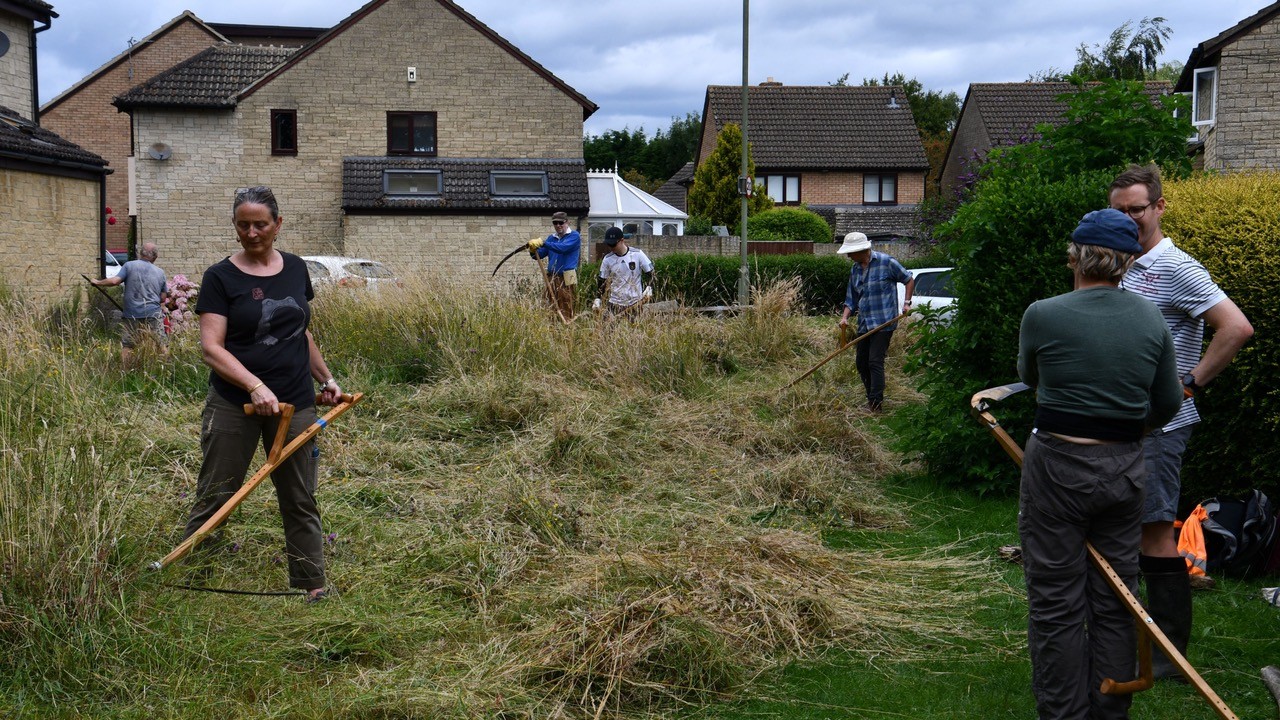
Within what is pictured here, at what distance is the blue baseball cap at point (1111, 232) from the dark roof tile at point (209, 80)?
1043 inches

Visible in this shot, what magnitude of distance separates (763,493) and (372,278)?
6.28m

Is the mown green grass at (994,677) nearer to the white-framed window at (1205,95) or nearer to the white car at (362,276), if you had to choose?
the white car at (362,276)

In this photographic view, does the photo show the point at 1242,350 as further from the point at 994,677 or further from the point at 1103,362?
the point at 1103,362

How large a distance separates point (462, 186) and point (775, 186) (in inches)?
798

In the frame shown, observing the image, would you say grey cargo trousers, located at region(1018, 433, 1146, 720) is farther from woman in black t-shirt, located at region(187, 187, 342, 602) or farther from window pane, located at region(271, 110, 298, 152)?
window pane, located at region(271, 110, 298, 152)

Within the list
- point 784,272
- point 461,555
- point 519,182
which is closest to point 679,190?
point 519,182

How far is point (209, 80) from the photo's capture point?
27.9 m

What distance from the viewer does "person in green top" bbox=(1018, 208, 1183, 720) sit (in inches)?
145

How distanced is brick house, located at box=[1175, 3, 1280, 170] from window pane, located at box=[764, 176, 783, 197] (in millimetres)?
21925

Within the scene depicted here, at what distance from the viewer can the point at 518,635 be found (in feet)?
14.5

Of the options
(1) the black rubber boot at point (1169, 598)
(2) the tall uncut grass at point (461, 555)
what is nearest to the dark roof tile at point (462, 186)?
(2) the tall uncut grass at point (461, 555)

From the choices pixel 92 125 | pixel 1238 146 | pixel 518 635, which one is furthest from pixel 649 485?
pixel 92 125

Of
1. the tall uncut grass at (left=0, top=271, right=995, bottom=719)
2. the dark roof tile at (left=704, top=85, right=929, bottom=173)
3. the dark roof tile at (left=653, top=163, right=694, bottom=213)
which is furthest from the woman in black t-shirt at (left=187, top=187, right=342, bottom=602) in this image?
the dark roof tile at (left=653, top=163, right=694, bottom=213)

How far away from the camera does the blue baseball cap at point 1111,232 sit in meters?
3.70
